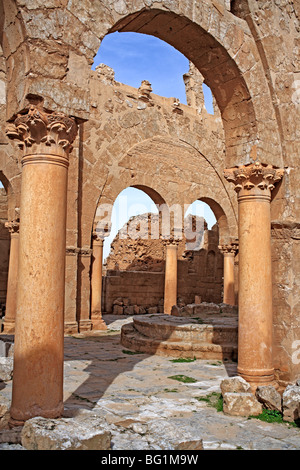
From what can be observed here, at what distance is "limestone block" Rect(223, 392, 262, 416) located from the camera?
5.04m

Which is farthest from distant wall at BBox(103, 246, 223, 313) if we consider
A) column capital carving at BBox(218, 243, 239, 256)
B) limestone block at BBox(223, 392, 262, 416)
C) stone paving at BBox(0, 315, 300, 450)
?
limestone block at BBox(223, 392, 262, 416)

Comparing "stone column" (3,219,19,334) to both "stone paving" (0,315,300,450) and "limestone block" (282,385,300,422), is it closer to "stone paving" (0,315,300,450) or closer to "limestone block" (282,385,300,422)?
"stone paving" (0,315,300,450)

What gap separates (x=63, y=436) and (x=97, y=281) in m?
10.4

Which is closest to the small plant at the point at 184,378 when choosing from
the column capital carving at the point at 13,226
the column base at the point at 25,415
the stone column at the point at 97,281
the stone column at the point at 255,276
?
the stone column at the point at 255,276

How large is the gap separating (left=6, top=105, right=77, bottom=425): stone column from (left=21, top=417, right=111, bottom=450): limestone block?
503 millimetres

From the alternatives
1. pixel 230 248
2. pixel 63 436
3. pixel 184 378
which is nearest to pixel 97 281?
pixel 230 248

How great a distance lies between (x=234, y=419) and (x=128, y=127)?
11100mm

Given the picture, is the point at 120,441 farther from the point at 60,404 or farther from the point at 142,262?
the point at 142,262

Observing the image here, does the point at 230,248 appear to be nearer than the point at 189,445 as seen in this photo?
No

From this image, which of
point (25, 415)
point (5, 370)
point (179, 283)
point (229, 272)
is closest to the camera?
point (25, 415)

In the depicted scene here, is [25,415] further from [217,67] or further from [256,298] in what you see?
[217,67]

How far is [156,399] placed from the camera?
5730 mm

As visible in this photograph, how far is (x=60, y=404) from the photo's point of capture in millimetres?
4191

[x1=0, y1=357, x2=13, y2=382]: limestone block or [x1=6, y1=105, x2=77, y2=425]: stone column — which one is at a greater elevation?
[x1=6, y1=105, x2=77, y2=425]: stone column
